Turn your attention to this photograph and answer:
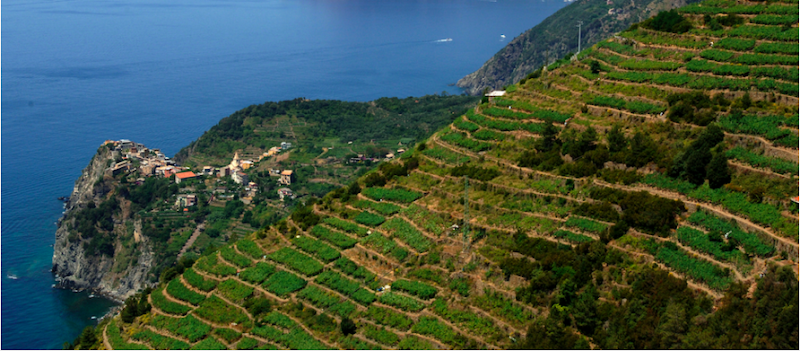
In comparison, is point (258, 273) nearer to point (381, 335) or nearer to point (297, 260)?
point (297, 260)

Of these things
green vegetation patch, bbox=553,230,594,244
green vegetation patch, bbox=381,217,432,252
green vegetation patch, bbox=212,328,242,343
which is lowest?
green vegetation patch, bbox=212,328,242,343

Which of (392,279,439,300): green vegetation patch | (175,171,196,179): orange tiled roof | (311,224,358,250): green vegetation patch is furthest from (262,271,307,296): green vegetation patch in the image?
(175,171,196,179): orange tiled roof

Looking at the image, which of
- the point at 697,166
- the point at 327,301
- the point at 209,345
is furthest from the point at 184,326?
the point at 697,166

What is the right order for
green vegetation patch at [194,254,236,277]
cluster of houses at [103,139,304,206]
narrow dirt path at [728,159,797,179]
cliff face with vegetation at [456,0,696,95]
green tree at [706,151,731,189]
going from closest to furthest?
narrow dirt path at [728,159,797,179], green tree at [706,151,731,189], green vegetation patch at [194,254,236,277], cluster of houses at [103,139,304,206], cliff face with vegetation at [456,0,696,95]

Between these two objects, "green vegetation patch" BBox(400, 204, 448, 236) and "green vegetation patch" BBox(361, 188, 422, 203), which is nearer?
"green vegetation patch" BBox(400, 204, 448, 236)

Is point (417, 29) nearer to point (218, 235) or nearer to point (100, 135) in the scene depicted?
point (100, 135)

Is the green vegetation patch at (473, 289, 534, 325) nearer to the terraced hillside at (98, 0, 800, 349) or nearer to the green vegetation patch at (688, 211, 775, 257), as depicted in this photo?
the terraced hillside at (98, 0, 800, 349)

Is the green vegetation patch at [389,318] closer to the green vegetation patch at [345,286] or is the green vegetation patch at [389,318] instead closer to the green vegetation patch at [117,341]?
the green vegetation patch at [345,286]
